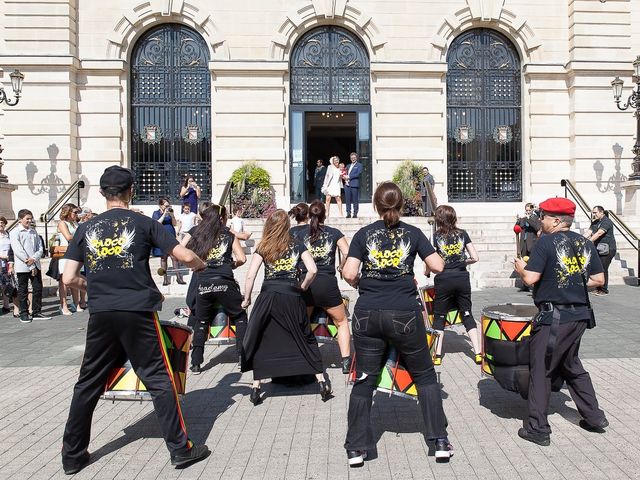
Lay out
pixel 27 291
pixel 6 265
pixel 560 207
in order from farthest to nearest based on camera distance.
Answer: pixel 6 265 → pixel 27 291 → pixel 560 207

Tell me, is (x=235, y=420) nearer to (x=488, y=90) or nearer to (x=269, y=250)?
(x=269, y=250)

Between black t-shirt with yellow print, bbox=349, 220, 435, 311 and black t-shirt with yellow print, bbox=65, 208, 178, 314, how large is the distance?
1.44 metres

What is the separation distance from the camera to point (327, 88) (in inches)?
765

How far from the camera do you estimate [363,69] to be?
63.4 ft

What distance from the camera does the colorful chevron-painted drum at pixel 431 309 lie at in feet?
23.9

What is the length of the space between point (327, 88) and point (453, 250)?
13433mm

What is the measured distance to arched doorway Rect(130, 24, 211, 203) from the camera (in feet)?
62.5

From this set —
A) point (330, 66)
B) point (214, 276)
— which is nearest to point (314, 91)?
point (330, 66)

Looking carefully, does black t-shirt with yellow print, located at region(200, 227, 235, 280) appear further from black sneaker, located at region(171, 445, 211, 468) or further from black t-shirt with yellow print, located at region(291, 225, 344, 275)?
black sneaker, located at region(171, 445, 211, 468)

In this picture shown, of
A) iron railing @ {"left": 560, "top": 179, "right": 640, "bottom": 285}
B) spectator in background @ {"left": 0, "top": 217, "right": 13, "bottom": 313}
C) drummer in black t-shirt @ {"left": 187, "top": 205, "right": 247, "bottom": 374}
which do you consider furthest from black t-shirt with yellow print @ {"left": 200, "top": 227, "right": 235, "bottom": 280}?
iron railing @ {"left": 560, "top": 179, "right": 640, "bottom": 285}

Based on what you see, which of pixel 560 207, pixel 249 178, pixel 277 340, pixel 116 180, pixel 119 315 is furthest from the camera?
pixel 249 178

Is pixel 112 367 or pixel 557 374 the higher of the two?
pixel 112 367

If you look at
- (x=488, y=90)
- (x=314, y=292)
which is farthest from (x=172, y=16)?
(x=314, y=292)

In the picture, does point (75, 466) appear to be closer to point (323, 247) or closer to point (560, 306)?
point (323, 247)
